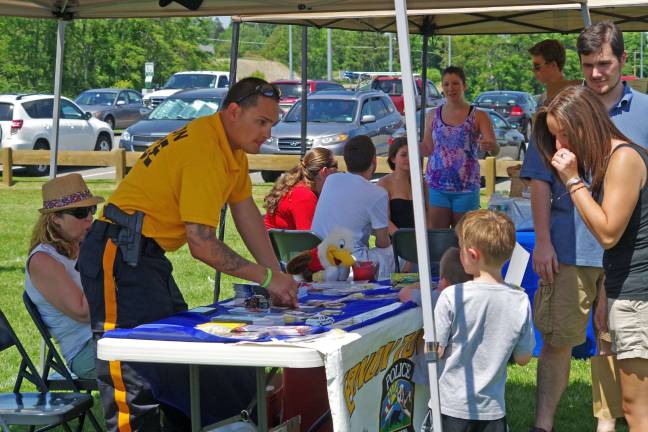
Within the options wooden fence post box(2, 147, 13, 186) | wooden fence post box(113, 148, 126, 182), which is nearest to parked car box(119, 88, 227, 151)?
wooden fence post box(113, 148, 126, 182)

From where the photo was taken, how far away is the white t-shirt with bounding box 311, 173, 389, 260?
6039 millimetres

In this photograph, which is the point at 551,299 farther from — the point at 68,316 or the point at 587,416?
the point at 68,316

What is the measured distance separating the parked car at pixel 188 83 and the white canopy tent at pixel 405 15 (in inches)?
921

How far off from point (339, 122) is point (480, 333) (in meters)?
14.5

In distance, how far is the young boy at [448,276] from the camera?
168 inches

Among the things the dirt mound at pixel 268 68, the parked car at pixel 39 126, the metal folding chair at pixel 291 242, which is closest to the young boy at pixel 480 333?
the metal folding chair at pixel 291 242

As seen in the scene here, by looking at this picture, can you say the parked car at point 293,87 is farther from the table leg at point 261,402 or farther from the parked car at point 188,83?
the table leg at point 261,402

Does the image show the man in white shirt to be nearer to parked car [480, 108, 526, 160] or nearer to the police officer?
the police officer

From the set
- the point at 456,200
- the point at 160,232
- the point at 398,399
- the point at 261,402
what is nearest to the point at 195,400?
the point at 261,402

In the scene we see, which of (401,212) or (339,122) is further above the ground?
(339,122)

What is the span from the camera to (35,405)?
14.2ft

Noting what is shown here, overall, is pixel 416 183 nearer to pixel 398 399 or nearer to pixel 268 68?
pixel 398 399

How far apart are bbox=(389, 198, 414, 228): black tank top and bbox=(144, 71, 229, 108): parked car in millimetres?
24935

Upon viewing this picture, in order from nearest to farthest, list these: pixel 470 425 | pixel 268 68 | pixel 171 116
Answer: pixel 470 425 → pixel 171 116 → pixel 268 68
